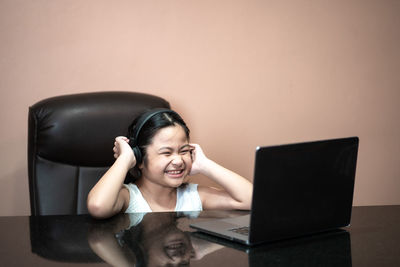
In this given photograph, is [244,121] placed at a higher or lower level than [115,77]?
lower

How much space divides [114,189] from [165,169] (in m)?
0.24

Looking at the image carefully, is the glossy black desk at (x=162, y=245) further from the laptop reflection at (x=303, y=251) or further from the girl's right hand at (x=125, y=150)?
the girl's right hand at (x=125, y=150)

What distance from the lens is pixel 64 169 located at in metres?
1.84

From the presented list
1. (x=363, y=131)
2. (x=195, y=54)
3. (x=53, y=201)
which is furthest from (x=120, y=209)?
(x=363, y=131)

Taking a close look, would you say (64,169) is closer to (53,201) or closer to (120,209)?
(53,201)

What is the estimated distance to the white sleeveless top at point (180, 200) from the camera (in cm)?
179

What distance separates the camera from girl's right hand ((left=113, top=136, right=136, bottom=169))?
1686mm

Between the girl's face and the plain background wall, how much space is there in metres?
0.56

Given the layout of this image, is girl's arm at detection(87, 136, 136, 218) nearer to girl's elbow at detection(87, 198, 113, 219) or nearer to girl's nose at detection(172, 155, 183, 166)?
girl's elbow at detection(87, 198, 113, 219)

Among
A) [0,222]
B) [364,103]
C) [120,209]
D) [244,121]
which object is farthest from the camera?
[364,103]

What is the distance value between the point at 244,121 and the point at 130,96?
0.74m

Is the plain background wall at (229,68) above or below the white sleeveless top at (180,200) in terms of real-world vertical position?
above

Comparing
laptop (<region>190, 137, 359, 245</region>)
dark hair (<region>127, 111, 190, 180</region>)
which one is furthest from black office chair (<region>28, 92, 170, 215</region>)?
laptop (<region>190, 137, 359, 245</region>)

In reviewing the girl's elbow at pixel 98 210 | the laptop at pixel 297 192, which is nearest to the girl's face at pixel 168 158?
the girl's elbow at pixel 98 210
